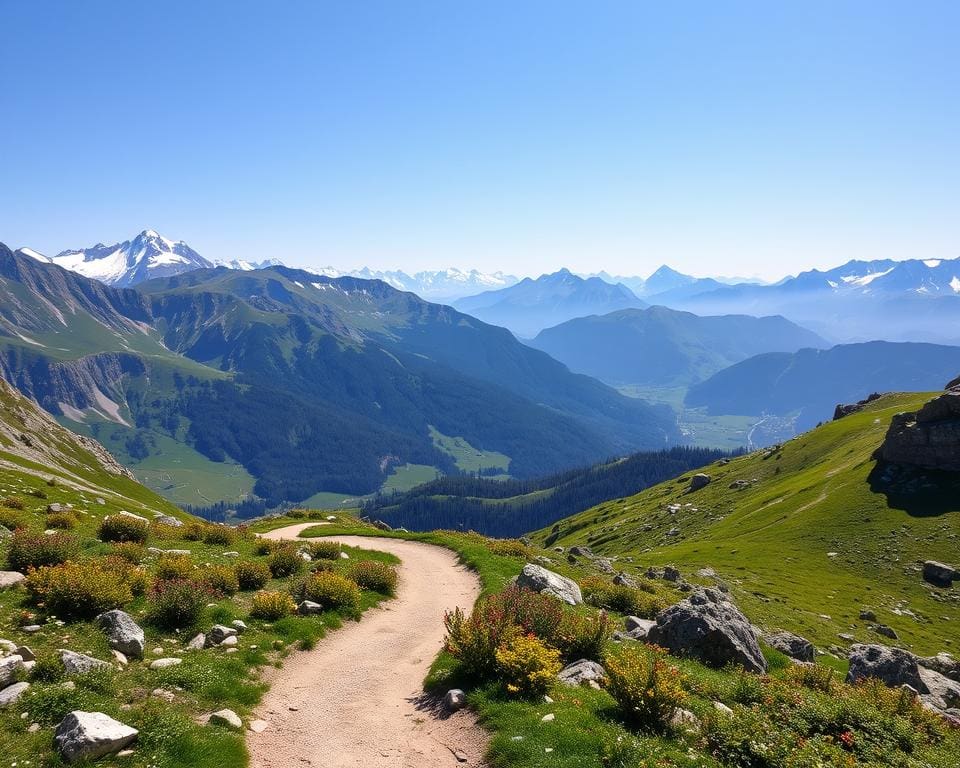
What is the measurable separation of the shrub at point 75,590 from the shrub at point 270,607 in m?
3.98

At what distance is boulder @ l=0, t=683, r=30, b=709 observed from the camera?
11148 millimetres

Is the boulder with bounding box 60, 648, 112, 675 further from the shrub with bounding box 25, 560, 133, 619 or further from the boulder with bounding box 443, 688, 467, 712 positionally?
the boulder with bounding box 443, 688, 467, 712

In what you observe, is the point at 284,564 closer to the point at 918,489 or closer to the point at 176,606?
the point at 176,606

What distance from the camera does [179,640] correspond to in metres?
16.2

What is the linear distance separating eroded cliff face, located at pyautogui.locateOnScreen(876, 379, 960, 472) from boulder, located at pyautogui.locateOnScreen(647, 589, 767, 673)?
7392 cm

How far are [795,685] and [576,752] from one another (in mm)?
8417

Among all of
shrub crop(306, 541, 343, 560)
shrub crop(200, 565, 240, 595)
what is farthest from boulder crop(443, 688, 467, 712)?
shrub crop(306, 541, 343, 560)

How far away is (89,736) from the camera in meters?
10.1

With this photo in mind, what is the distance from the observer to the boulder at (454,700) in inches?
570

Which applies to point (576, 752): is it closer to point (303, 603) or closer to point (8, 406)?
point (303, 603)

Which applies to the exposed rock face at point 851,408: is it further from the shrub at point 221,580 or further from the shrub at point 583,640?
the shrub at point 221,580

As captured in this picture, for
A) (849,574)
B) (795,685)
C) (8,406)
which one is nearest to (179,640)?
(795,685)

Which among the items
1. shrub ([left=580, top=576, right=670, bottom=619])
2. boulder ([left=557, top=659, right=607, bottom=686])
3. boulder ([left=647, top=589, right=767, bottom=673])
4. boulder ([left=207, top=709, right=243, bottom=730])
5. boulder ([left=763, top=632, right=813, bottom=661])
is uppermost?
boulder ([left=207, top=709, right=243, bottom=730])

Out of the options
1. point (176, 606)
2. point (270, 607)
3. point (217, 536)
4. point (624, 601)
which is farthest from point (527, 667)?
point (217, 536)
